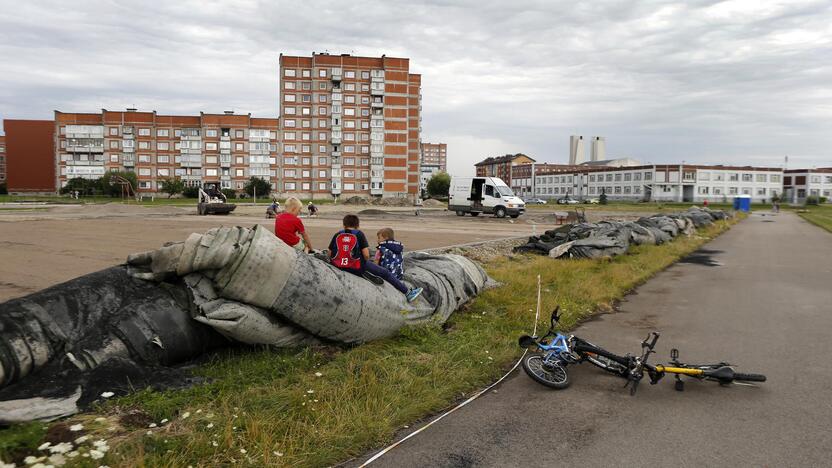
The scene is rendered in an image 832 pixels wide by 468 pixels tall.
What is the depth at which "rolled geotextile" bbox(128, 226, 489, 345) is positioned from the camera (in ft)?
15.9

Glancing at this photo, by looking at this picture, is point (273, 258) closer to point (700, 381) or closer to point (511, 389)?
point (511, 389)

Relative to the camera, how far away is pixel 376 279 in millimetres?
6340

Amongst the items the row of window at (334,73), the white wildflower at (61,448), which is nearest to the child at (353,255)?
the white wildflower at (61,448)

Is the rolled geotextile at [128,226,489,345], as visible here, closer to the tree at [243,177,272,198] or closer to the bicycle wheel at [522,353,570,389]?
the bicycle wheel at [522,353,570,389]

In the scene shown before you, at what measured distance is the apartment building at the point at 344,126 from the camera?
100m

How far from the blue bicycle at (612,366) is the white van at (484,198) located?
29.9 meters

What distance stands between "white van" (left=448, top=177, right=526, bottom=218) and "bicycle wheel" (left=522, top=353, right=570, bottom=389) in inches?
1185

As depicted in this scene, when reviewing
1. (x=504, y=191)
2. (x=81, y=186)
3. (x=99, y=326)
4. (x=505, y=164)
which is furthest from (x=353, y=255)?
(x=505, y=164)

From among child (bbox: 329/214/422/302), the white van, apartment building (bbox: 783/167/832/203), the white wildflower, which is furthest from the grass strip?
apartment building (bbox: 783/167/832/203)

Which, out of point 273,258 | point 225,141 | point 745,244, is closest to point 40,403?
point 273,258

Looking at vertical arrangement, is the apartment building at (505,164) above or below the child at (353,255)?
above

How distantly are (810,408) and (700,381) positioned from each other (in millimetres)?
898

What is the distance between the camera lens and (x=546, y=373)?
17.2 ft

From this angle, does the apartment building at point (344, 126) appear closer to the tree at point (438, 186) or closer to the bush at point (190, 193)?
the bush at point (190, 193)
